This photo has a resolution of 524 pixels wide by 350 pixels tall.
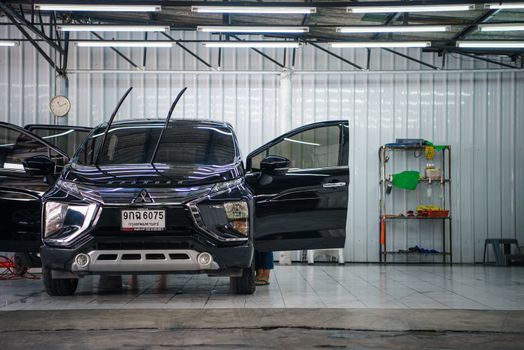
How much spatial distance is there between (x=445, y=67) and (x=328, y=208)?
8255 mm

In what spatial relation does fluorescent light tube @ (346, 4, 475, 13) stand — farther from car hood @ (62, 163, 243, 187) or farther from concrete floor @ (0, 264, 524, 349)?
car hood @ (62, 163, 243, 187)

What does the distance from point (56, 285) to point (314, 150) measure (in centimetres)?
433

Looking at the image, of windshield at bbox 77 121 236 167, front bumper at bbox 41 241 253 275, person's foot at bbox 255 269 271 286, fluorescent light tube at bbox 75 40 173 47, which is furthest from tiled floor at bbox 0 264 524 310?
fluorescent light tube at bbox 75 40 173 47

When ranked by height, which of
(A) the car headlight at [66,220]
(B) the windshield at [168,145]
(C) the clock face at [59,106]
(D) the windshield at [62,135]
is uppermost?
(C) the clock face at [59,106]

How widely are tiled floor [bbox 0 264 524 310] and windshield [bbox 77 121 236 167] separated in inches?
52.5

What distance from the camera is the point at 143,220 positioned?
6.46 metres

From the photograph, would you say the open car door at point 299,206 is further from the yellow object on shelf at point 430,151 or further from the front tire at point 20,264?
the yellow object on shelf at point 430,151

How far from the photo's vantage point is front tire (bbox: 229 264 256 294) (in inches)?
293

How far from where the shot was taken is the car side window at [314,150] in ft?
27.4

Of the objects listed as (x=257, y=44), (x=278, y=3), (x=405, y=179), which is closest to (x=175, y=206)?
(x=278, y=3)

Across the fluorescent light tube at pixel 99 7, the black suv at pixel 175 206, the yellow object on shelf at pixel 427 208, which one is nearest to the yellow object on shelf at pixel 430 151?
the yellow object on shelf at pixel 427 208

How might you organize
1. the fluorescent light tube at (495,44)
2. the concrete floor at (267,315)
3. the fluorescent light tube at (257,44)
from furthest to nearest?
the fluorescent light tube at (257,44) < the fluorescent light tube at (495,44) < the concrete floor at (267,315)

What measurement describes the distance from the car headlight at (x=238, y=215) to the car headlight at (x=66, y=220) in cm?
113

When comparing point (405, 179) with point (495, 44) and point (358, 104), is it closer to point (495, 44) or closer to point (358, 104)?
point (358, 104)
